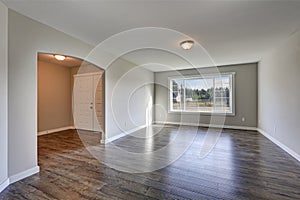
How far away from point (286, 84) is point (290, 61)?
47 cm

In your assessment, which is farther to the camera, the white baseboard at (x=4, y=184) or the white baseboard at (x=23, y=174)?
the white baseboard at (x=23, y=174)

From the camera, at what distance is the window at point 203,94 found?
5910 mm

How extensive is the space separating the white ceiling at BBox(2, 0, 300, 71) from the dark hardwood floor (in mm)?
2337

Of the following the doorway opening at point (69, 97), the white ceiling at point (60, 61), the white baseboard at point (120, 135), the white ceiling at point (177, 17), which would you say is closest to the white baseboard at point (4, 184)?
the white baseboard at point (120, 135)

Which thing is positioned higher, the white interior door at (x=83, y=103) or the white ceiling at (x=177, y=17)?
the white ceiling at (x=177, y=17)

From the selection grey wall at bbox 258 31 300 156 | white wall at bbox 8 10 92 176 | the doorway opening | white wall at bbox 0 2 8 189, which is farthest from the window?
white wall at bbox 0 2 8 189

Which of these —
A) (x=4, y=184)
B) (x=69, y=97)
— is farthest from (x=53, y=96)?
(x=4, y=184)

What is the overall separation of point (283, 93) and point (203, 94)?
294 cm

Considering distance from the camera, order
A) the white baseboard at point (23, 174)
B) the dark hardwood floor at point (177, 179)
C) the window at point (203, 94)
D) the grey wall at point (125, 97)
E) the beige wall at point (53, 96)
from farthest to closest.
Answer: the window at point (203, 94) < the beige wall at point (53, 96) < the grey wall at point (125, 97) < the white baseboard at point (23, 174) < the dark hardwood floor at point (177, 179)

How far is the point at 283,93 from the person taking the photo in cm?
348

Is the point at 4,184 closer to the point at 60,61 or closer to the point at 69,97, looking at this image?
the point at 60,61

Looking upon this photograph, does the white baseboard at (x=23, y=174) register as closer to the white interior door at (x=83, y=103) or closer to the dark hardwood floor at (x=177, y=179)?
the dark hardwood floor at (x=177, y=179)

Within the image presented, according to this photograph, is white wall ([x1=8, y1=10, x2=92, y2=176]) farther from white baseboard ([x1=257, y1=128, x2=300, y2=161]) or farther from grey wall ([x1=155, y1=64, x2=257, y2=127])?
grey wall ([x1=155, y1=64, x2=257, y2=127])

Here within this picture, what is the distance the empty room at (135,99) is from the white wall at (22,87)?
1 centimetres
